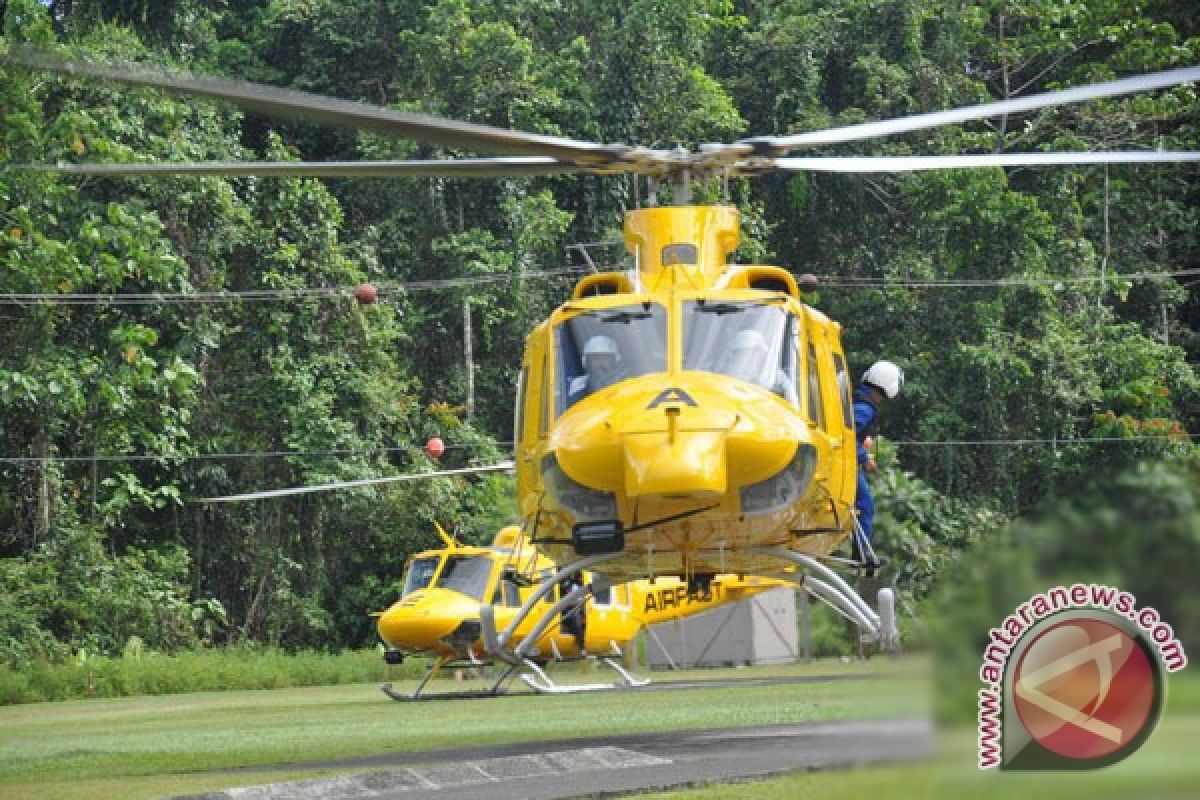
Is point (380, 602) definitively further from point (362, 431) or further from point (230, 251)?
point (230, 251)

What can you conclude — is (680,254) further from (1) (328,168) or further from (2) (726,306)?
(1) (328,168)

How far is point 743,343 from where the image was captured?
10.4m

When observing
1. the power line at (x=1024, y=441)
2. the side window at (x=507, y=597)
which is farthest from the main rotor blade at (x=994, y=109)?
the power line at (x=1024, y=441)

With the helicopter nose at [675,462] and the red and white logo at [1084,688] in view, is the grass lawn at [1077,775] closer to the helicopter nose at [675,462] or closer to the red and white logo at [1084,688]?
the red and white logo at [1084,688]

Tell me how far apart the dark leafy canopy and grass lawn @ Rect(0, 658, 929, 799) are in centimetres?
800

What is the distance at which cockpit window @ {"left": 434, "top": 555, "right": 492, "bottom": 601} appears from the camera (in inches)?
804

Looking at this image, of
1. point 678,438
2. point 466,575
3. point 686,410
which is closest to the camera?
point 678,438

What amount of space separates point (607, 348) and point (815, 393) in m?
1.28

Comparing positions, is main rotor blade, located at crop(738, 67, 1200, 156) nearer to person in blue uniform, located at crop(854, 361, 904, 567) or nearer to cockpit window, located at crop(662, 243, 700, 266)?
cockpit window, located at crop(662, 243, 700, 266)

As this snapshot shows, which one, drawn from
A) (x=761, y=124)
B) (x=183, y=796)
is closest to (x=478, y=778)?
(x=183, y=796)

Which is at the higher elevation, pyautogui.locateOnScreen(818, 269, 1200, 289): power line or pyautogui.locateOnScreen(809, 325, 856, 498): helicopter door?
pyautogui.locateOnScreen(818, 269, 1200, 289): power line

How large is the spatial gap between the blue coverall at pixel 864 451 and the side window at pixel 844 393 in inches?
9.6

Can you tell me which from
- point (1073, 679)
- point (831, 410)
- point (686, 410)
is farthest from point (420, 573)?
point (1073, 679)

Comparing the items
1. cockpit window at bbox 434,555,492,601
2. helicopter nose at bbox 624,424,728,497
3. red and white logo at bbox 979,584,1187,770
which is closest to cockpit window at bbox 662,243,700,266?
helicopter nose at bbox 624,424,728,497
